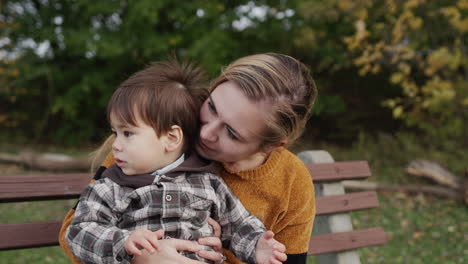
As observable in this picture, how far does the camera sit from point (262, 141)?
185 centimetres

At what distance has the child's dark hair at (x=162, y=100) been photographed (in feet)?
5.77

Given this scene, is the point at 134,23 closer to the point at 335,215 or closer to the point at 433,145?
the point at 433,145

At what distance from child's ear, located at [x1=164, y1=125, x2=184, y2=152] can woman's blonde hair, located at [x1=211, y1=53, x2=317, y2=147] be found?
0.23 meters

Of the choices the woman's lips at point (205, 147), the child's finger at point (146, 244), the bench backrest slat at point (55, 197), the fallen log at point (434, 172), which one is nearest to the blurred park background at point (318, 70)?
the fallen log at point (434, 172)

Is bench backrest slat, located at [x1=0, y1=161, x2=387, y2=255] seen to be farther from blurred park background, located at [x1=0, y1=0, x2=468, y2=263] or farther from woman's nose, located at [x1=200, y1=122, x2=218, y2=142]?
blurred park background, located at [x1=0, y1=0, x2=468, y2=263]

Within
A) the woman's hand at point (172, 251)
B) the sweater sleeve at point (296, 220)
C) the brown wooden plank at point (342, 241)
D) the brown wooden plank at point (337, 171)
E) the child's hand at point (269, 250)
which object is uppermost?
the woman's hand at point (172, 251)

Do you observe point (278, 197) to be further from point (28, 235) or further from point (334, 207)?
point (28, 235)

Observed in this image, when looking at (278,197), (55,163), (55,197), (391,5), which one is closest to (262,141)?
(278,197)

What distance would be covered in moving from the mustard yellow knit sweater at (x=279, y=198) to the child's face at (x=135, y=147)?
39 cm

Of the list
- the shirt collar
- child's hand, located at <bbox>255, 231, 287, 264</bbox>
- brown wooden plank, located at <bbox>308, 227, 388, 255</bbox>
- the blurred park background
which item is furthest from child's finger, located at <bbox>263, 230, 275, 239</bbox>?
the blurred park background

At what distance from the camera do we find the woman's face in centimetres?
176

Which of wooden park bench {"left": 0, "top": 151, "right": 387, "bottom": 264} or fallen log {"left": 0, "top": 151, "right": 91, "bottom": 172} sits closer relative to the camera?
wooden park bench {"left": 0, "top": 151, "right": 387, "bottom": 264}

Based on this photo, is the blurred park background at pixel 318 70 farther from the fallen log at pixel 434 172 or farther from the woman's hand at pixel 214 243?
the woman's hand at pixel 214 243

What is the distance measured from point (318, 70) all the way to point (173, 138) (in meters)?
8.95
